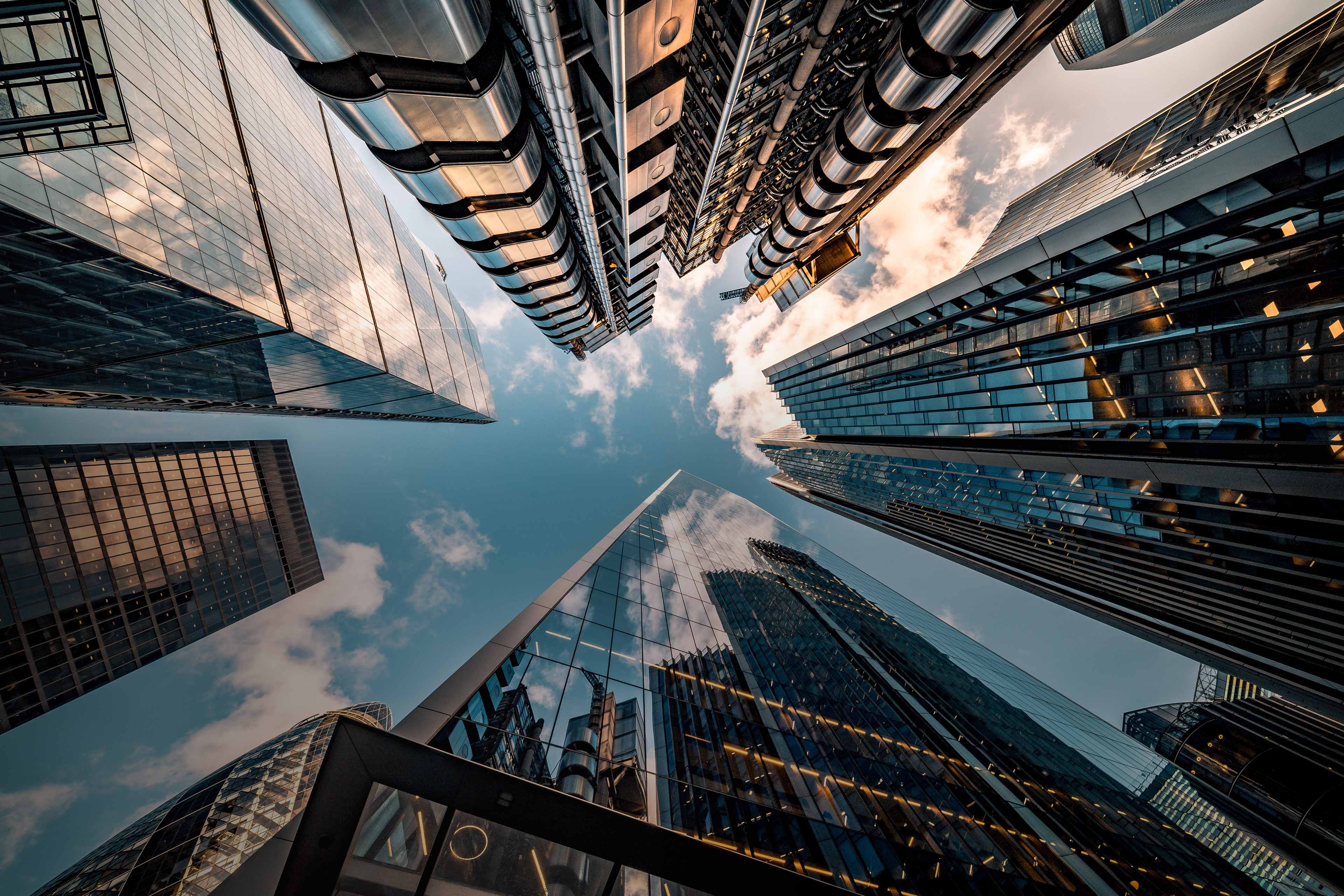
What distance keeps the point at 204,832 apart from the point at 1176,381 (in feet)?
263

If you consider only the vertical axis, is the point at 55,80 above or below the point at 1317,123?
above

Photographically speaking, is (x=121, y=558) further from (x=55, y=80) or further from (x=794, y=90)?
(x=794, y=90)

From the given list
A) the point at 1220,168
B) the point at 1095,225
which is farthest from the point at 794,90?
the point at 1220,168

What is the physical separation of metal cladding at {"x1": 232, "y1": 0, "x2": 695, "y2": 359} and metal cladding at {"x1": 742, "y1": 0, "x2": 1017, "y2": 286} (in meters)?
8.71

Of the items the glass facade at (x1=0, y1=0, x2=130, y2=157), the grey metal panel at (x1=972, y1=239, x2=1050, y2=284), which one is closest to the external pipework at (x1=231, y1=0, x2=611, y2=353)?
the glass facade at (x1=0, y1=0, x2=130, y2=157)

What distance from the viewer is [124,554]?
A: 5072cm

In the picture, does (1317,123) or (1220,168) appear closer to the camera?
(1317,123)

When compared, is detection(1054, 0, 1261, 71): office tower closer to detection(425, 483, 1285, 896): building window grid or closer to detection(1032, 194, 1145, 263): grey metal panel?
detection(1032, 194, 1145, 263): grey metal panel

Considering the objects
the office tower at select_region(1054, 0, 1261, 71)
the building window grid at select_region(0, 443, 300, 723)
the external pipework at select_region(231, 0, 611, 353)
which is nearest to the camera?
the external pipework at select_region(231, 0, 611, 353)

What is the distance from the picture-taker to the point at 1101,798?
2095 cm

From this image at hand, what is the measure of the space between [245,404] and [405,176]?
32.5 metres

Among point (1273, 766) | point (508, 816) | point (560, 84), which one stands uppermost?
point (560, 84)

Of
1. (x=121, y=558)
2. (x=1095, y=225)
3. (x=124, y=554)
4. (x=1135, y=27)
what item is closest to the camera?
(x=1095, y=225)

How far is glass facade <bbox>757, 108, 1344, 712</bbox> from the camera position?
39.7 ft
